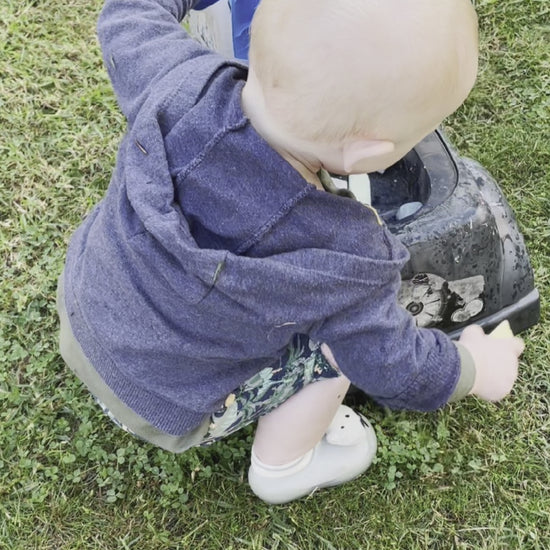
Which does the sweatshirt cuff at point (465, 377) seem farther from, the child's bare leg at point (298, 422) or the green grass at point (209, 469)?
the green grass at point (209, 469)

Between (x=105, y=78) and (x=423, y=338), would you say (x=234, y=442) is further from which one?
(x=105, y=78)

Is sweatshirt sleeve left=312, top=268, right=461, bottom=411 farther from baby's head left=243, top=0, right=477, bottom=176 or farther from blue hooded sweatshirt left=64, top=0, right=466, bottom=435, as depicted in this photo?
baby's head left=243, top=0, right=477, bottom=176

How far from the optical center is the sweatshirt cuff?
4.44ft

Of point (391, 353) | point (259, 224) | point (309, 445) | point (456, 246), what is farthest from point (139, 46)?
point (309, 445)

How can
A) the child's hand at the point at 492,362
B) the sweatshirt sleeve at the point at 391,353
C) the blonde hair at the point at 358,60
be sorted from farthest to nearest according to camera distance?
the child's hand at the point at 492,362, the sweatshirt sleeve at the point at 391,353, the blonde hair at the point at 358,60

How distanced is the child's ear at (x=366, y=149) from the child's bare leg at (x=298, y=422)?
0.62 meters

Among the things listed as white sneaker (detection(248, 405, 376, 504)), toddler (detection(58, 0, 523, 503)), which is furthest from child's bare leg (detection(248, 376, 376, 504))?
toddler (detection(58, 0, 523, 503))

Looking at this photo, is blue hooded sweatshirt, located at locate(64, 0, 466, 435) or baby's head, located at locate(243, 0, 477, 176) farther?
blue hooded sweatshirt, located at locate(64, 0, 466, 435)

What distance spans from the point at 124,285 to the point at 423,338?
52 cm

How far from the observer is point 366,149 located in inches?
41.9

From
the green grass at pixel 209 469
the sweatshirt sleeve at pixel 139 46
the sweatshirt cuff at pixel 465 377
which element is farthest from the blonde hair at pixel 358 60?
the green grass at pixel 209 469

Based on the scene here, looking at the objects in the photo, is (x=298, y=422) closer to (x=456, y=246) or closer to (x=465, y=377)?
(x=465, y=377)

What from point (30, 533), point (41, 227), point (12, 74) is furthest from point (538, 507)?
point (12, 74)

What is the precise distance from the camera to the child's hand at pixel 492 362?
144 cm
